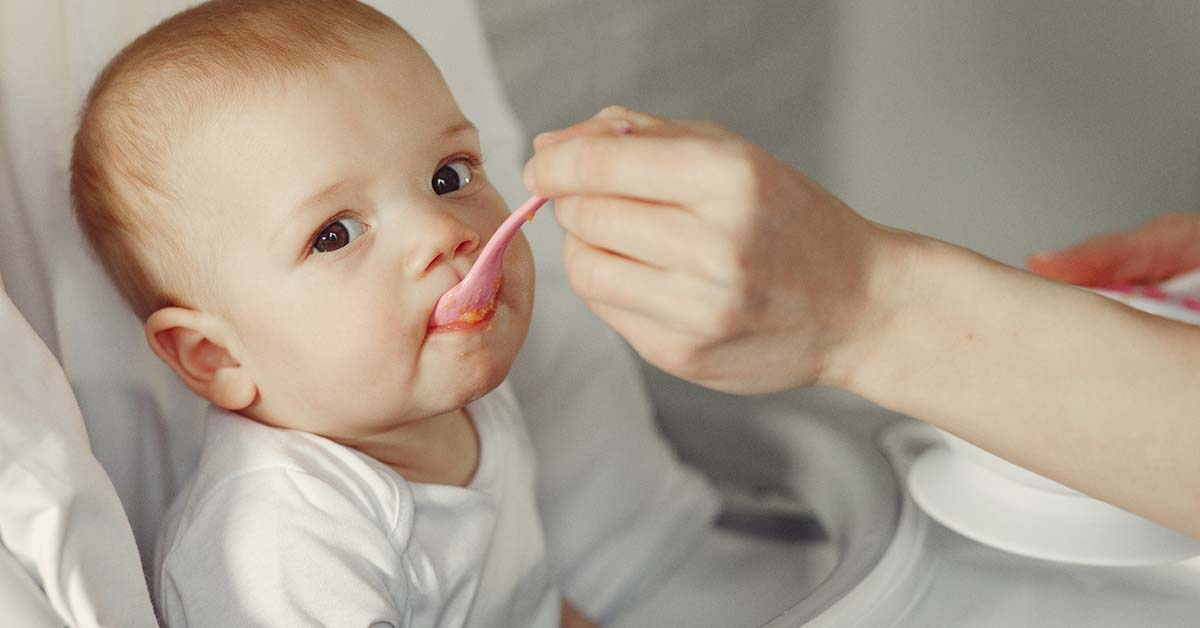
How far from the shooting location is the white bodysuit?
71cm

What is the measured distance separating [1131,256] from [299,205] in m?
0.67

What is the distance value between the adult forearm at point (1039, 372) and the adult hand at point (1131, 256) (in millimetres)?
335

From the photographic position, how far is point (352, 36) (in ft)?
2.54

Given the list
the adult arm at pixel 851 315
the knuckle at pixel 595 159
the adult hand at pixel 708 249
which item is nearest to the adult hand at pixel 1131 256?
the adult arm at pixel 851 315

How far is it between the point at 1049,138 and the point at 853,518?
1.67 ft

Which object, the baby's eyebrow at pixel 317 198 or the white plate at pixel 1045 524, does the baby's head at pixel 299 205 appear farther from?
the white plate at pixel 1045 524

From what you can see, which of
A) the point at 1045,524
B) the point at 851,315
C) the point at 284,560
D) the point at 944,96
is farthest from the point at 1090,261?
the point at 284,560

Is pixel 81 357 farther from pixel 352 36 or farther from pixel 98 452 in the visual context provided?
pixel 352 36

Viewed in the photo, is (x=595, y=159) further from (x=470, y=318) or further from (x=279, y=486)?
(x=279, y=486)

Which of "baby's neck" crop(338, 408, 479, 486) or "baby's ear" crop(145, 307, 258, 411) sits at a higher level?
"baby's ear" crop(145, 307, 258, 411)

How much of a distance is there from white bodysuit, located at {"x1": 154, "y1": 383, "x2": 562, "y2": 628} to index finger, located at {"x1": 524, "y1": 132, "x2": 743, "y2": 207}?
292 millimetres


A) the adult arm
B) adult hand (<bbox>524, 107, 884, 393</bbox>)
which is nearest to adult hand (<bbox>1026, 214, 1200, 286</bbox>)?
the adult arm

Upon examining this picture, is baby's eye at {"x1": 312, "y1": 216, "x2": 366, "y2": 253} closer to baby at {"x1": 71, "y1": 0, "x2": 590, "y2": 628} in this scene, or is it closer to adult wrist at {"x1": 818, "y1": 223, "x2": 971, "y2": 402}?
→ baby at {"x1": 71, "y1": 0, "x2": 590, "y2": 628}

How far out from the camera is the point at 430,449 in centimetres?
87
